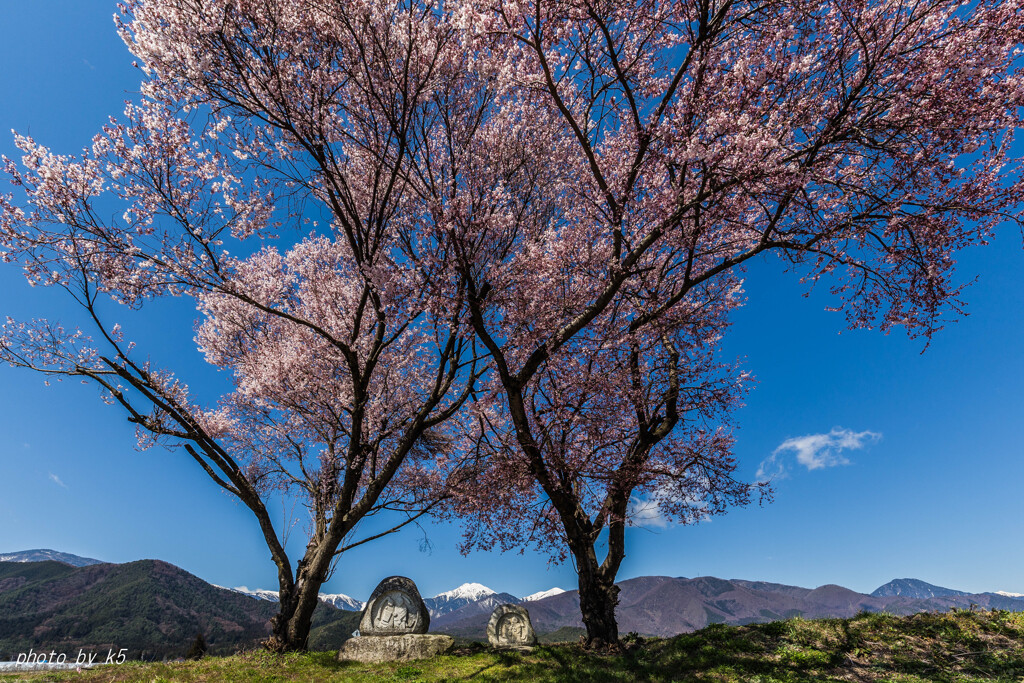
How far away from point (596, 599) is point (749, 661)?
3.83 meters

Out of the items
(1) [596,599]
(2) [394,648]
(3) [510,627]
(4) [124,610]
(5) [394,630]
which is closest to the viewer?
(1) [596,599]

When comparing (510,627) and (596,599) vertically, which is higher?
(596,599)

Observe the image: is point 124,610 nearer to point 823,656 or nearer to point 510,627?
point 510,627

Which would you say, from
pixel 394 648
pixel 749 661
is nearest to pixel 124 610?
pixel 394 648

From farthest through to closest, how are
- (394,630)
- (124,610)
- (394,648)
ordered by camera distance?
(124,610), (394,630), (394,648)

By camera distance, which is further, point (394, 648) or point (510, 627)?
point (510, 627)

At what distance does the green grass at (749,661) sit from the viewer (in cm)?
883

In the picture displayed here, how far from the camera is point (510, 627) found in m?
15.4

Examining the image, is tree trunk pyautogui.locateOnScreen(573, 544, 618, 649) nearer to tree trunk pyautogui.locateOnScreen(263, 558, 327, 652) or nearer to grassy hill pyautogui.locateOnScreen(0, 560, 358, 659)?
tree trunk pyautogui.locateOnScreen(263, 558, 327, 652)

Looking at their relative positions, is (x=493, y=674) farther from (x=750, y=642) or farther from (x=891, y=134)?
(x=891, y=134)

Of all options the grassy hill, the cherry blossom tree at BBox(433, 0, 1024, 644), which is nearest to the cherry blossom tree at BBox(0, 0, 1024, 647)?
the cherry blossom tree at BBox(433, 0, 1024, 644)

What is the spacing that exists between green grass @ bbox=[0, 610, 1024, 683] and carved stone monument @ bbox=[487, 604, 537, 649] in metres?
3.37

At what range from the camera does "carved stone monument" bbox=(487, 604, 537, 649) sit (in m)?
15.2

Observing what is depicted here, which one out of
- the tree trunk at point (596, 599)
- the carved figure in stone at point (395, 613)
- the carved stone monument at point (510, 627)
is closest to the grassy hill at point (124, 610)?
the carved figure in stone at point (395, 613)
